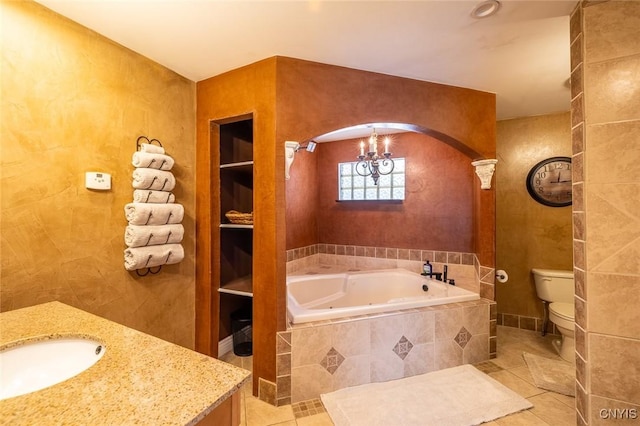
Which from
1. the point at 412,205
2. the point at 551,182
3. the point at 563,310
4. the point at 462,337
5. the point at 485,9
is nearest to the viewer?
the point at 485,9

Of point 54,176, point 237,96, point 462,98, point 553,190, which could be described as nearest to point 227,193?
point 237,96

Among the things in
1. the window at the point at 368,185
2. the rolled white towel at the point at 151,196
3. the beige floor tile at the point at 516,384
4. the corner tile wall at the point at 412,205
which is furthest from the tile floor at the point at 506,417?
the window at the point at 368,185

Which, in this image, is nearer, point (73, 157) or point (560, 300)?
point (73, 157)

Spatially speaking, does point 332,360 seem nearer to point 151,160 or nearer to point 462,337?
point 462,337

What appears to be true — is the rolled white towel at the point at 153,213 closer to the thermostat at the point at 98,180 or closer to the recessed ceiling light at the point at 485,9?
the thermostat at the point at 98,180

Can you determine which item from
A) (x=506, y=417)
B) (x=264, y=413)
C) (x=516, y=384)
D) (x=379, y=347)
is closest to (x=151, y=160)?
(x=264, y=413)

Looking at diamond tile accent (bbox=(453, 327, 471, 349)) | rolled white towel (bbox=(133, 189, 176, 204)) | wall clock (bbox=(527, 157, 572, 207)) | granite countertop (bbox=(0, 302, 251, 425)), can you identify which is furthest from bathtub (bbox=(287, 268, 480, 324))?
granite countertop (bbox=(0, 302, 251, 425))

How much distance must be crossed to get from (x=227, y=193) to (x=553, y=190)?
3.32 m

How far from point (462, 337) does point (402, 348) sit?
1.88 feet

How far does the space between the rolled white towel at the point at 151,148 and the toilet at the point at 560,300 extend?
11.4 ft

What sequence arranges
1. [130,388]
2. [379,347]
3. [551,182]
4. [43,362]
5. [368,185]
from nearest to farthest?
1. [130,388]
2. [43,362]
3. [379,347]
4. [551,182]
5. [368,185]

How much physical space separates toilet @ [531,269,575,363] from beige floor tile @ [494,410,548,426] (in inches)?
38.0

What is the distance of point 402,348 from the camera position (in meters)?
2.03

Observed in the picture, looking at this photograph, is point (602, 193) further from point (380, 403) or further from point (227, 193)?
point (227, 193)
